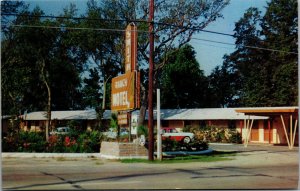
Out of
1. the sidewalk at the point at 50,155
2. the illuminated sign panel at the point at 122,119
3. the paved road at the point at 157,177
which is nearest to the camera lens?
the paved road at the point at 157,177

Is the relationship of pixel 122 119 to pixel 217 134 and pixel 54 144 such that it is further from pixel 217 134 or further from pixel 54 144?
pixel 217 134

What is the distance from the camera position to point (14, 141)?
73.1 ft

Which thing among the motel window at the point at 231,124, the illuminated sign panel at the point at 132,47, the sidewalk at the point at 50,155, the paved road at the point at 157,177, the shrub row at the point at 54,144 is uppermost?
the illuminated sign panel at the point at 132,47

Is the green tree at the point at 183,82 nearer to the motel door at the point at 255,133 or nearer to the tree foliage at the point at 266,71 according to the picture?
the tree foliage at the point at 266,71

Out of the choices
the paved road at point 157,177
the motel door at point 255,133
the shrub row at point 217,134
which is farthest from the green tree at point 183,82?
the paved road at point 157,177

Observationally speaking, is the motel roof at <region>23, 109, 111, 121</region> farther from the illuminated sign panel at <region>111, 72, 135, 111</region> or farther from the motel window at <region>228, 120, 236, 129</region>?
the illuminated sign panel at <region>111, 72, 135, 111</region>

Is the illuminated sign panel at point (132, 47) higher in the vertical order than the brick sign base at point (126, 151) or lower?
higher

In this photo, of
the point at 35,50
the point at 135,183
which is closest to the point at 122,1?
the point at 35,50

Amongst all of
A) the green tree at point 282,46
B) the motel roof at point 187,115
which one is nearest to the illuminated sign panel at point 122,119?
the green tree at point 282,46

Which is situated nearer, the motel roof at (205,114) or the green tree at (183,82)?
the motel roof at (205,114)

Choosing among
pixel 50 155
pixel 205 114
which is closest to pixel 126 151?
pixel 50 155

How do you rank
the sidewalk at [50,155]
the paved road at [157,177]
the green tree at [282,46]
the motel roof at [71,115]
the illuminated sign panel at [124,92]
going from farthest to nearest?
1. the motel roof at [71,115]
2. the green tree at [282,46]
3. the sidewalk at [50,155]
4. the illuminated sign panel at [124,92]
5. the paved road at [157,177]

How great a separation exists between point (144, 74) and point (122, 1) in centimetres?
791

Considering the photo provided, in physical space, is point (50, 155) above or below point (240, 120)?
below
